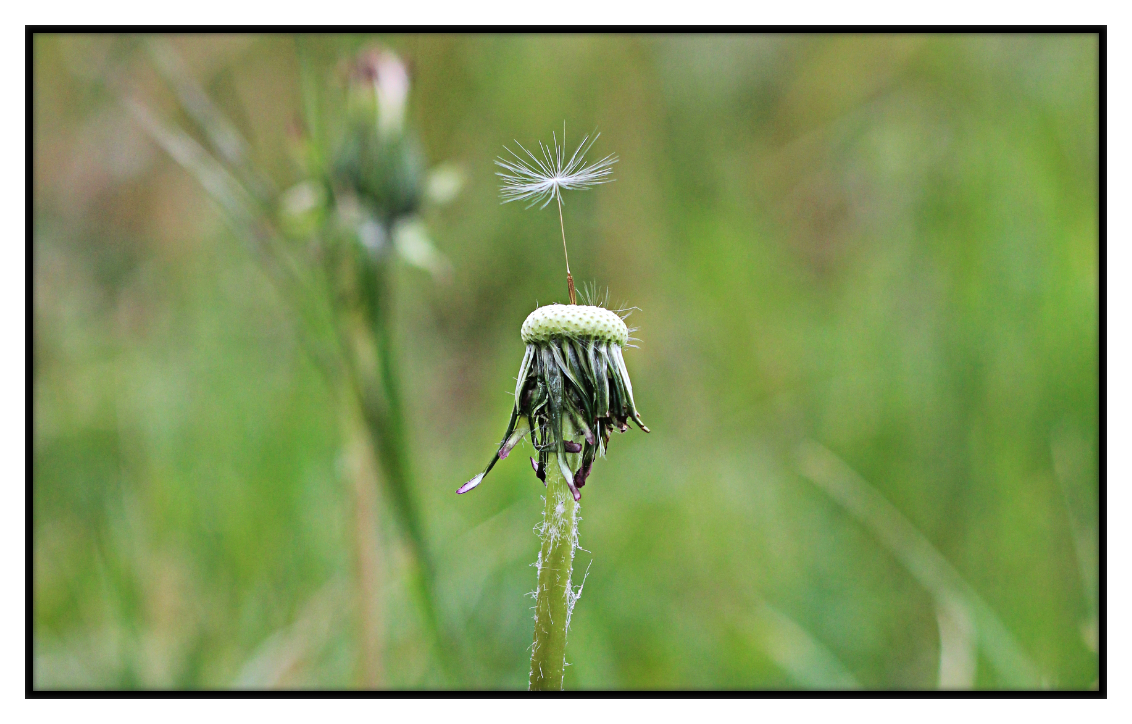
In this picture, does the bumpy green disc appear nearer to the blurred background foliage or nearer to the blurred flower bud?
the blurred background foliage

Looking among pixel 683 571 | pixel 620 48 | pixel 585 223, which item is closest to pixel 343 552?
pixel 683 571

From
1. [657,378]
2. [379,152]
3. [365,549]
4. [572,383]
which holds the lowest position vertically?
[365,549]

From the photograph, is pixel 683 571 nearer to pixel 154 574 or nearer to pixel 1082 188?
pixel 154 574

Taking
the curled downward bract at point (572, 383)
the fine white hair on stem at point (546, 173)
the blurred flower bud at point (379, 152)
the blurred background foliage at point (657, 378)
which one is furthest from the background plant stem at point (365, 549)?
the curled downward bract at point (572, 383)

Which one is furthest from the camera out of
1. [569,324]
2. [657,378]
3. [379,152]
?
[657,378]

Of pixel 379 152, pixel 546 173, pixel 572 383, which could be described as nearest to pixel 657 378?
pixel 379 152

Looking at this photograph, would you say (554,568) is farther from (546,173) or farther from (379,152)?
(379,152)
